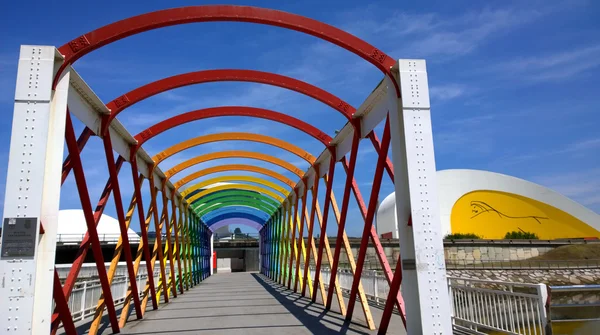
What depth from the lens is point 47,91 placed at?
5.16 meters

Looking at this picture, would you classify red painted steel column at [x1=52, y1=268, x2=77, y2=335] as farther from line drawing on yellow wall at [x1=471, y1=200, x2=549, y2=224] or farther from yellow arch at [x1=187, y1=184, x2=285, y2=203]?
line drawing on yellow wall at [x1=471, y1=200, x2=549, y2=224]

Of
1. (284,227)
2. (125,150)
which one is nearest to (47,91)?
(125,150)

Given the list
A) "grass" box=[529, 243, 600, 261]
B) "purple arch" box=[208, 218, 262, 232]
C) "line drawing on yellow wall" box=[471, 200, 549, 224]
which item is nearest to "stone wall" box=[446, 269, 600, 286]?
"grass" box=[529, 243, 600, 261]

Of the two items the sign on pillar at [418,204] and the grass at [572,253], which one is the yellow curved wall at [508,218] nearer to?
the grass at [572,253]

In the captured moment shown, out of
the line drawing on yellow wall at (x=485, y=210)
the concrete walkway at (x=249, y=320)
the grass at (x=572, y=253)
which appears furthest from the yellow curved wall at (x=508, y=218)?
the concrete walkway at (x=249, y=320)

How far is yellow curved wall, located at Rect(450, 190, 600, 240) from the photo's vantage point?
2189 inches

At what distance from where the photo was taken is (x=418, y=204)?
561 cm

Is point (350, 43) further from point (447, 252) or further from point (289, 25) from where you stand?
point (447, 252)

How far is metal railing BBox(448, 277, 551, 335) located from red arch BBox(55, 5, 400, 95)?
11.5 ft

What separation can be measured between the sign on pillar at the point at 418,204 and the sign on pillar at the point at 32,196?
4242 mm

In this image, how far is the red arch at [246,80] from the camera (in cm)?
838

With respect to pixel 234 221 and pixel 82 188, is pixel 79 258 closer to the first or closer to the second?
pixel 82 188

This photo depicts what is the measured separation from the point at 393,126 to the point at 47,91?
4384 mm

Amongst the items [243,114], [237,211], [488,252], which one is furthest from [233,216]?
[488,252]
